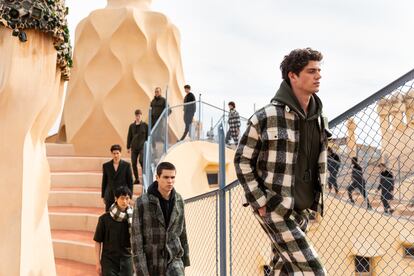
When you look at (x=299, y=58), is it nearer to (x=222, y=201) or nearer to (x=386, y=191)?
(x=222, y=201)

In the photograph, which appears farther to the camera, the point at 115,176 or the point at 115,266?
the point at 115,176

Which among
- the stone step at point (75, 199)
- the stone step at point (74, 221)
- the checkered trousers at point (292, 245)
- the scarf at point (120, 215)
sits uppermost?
the checkered trousers at point (292, 245)

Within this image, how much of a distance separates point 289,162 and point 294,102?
31cm

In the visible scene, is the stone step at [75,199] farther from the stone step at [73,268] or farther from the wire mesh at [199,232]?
the wire mesh at [199,232]

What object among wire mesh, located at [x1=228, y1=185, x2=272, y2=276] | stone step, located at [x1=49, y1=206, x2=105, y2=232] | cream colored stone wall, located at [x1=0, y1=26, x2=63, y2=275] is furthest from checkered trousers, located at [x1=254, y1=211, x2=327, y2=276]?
wire mesh, located at [x1=228, y1=185, x2=272, y2=276]

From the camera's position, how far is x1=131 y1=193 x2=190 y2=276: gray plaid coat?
9.48ft

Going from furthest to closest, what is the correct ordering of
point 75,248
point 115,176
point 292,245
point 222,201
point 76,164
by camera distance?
point 76,164 → point 75,248 → point 115,176 → point 222,201 → point 292,245

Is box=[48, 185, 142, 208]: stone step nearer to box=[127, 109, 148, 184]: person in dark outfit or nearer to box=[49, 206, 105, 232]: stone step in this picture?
box=[49, 206, 105, 232]: stone step

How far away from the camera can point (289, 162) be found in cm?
196

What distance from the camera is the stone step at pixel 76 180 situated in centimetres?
927

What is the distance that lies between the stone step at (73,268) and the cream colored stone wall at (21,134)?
1.99m

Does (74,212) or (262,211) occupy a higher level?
(262,211)

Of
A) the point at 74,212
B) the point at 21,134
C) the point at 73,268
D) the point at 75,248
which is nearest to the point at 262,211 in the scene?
the point at 21,134

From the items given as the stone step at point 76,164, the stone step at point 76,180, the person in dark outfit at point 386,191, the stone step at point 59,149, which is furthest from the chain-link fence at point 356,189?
the stone step at point 59,149
